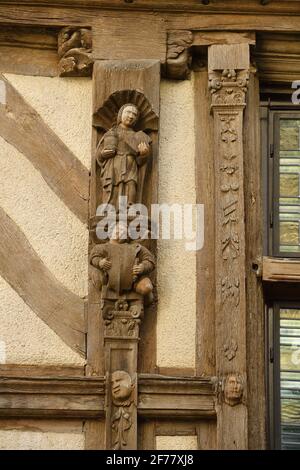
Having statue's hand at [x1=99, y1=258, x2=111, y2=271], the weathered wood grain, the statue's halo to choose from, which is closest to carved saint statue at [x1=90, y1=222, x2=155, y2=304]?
statue's hand at [x1=99, y1=258, x2=111, y2=271]

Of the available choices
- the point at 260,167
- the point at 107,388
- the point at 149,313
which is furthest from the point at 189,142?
the point at 107,388

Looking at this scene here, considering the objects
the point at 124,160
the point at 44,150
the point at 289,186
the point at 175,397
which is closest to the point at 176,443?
the point at 175,397

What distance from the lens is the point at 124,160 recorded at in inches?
Answer: 268

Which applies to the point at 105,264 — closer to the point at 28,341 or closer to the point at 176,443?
the point at 28,341

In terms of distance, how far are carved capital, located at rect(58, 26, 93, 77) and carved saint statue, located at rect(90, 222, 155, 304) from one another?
91cm

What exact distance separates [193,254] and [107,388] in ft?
2.63

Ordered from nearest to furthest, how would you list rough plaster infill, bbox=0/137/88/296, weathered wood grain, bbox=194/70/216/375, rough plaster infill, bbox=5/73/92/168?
weathered wood grain, bbox=194/70/216/375 → rough plaster infill, bbox=0/137/88/296 → rough plaster infill, bbox=5/73/92/168

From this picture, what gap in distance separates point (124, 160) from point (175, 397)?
44.9 inches

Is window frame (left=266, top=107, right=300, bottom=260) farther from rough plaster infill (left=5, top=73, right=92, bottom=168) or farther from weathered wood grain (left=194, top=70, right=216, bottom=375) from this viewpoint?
rough plaster infill (left=5, top=73, right=92, bottom=168)

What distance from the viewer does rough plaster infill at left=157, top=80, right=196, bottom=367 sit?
262 inches

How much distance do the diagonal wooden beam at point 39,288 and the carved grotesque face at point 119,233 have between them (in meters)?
0.33

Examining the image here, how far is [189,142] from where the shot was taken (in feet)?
23.1

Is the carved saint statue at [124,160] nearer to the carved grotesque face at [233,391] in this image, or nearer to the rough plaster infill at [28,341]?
the rough plaster infill at [28,341]
